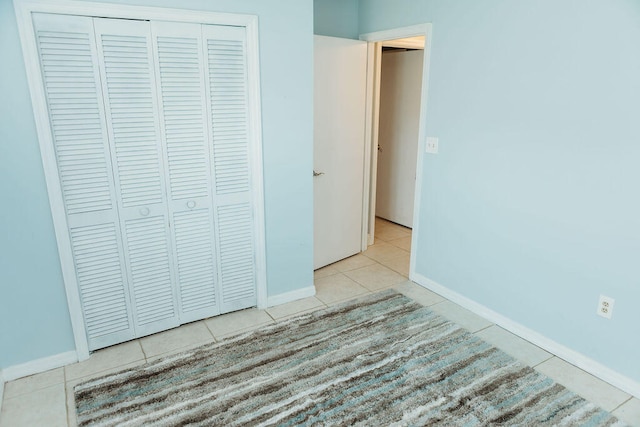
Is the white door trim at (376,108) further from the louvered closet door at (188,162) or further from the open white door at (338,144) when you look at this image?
the louvered closet door at (188,162)

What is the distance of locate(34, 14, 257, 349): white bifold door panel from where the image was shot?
7.15 feet

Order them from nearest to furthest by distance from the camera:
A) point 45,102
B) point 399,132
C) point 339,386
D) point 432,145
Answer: point 45,102 < point 339,386 < point 432,145 < point 399,132

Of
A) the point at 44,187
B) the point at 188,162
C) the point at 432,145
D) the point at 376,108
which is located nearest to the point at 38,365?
the point at 44,187

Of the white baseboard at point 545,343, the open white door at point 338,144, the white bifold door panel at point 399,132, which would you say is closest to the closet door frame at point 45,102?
the open white door at point 338,144

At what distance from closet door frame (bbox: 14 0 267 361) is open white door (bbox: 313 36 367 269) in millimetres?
805

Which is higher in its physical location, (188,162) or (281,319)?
(188,162)

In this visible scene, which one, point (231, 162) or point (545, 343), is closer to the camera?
point (545, 343)

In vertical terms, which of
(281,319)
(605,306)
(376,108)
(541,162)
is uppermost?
(376,108)

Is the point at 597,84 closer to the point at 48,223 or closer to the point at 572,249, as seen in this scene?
the point at 572,249

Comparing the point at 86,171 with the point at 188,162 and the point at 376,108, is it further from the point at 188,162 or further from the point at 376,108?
the point at 376,108

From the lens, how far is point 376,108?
3959 mm

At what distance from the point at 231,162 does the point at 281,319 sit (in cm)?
113

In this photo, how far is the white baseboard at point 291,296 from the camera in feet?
10.0

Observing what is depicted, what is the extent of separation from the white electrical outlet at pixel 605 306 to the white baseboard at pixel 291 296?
6.11 feet
